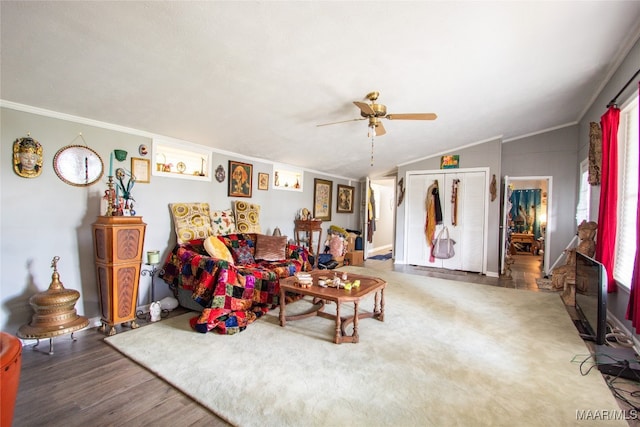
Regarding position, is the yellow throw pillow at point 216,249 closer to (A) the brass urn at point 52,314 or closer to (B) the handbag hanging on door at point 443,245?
(A) the brass urn at point 52,314

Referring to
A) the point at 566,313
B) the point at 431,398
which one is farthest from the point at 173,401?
the point at 566,313

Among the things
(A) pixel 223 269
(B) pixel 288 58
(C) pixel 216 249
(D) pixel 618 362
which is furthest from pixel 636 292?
(C) pixel 216 249

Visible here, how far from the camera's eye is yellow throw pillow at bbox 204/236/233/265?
3.40 meters

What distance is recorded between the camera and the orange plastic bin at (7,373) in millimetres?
899

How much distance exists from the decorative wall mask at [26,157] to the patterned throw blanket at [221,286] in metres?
1.46

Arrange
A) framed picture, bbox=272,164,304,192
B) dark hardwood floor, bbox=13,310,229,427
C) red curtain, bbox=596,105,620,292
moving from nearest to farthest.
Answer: dark hardwood floor, bbox=13,310,229,427 < red curtain, bbox=596,105,620,292 < framed picture, bbox=272,164,304,192

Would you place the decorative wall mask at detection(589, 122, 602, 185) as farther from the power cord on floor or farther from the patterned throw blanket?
the patterned throw blanket

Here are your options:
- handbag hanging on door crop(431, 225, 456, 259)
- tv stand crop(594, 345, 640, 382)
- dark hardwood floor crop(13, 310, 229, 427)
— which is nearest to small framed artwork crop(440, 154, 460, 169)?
handbag hanging on door crop(431, 225, 456, 259)

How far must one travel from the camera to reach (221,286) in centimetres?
289

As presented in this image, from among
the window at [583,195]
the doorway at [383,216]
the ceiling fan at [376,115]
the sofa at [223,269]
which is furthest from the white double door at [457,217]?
the ceiling fan at [376,115]

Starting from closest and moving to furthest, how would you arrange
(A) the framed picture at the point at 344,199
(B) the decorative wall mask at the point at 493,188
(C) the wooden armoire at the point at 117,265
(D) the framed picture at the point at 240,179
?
1. (C) the wooden armoire at the point at 117,265
2. (D) the framed picture at the point at 240,179
3. (B) the decorative wall mask at the point at 493,188
4. (A) the framed picture at the point at 344,199

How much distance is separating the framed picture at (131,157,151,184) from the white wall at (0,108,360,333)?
0.20ft

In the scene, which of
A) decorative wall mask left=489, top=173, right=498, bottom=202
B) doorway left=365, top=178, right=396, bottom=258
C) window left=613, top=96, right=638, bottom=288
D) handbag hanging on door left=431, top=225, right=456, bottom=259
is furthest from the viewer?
doorway left=365, top=178, right=396, bottom=258

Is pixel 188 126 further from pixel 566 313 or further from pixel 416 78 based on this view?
pixel 566 313
